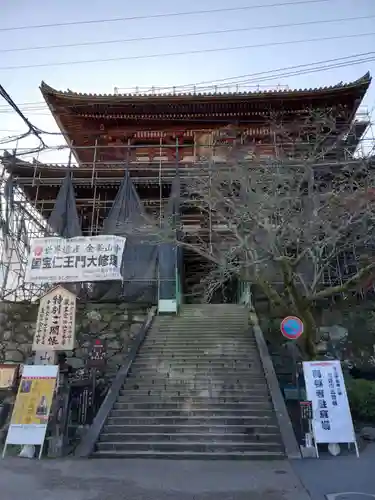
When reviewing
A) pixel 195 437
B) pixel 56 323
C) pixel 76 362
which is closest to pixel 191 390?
pixel 195 437

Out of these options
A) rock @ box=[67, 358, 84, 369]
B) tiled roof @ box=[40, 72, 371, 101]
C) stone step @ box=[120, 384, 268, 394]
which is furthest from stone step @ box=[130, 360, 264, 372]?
tiled roof @ box=[40, 72, 371, 101]

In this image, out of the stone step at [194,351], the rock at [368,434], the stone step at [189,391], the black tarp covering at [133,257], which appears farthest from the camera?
the black tarp covering at [133,257]

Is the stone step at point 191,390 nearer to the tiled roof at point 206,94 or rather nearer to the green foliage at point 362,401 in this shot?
the green foliage at point 362,401

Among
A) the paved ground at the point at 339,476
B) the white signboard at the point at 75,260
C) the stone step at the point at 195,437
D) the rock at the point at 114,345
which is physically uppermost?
the white signboard at the point at 75,260

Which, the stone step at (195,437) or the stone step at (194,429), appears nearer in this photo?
the stone step at (195,437)

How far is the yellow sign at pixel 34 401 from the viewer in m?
7.18

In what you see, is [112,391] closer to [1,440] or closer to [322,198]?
[1,440]

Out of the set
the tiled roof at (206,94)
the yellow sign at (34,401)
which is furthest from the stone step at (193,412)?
the tiled roof at (206,94)

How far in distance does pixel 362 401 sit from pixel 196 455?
4.38m

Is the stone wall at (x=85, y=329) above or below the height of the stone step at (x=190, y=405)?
above

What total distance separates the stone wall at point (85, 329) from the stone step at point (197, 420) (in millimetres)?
3851

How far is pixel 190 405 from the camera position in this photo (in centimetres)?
830

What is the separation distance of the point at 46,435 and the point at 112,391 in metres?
1.65

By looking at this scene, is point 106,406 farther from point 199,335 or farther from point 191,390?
point 199,335
